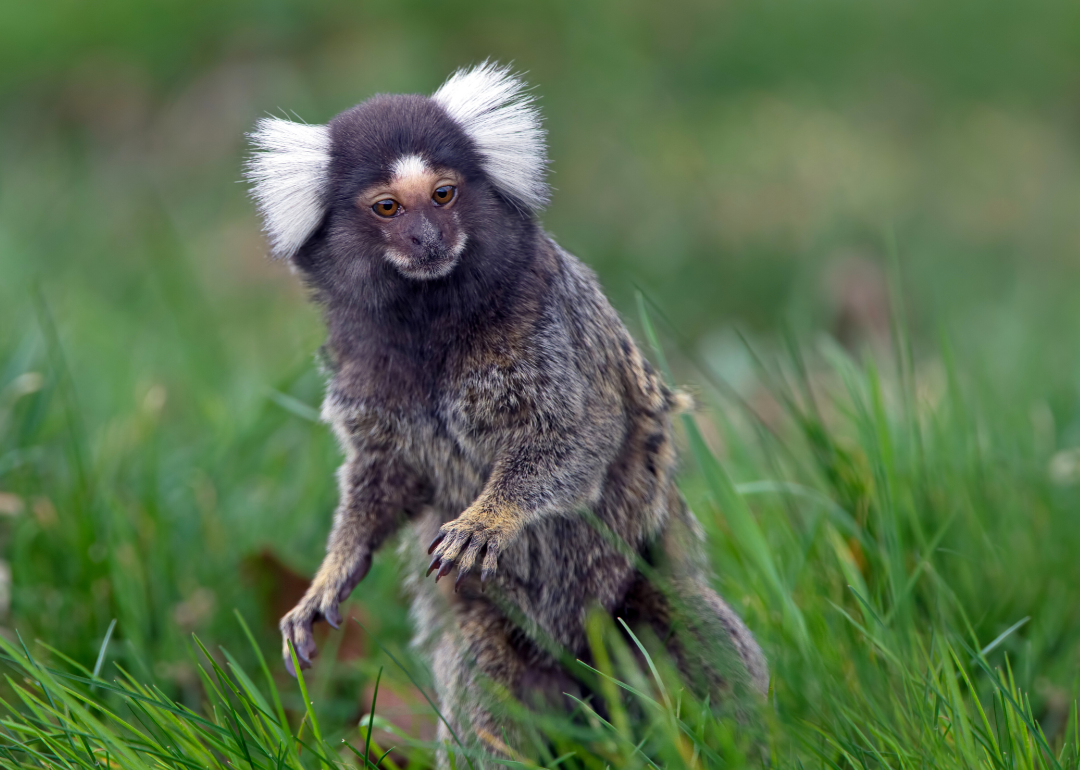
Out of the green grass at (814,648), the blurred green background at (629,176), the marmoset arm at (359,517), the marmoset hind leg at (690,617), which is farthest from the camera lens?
the blurred green background at (629,176)

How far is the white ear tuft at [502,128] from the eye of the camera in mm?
2654

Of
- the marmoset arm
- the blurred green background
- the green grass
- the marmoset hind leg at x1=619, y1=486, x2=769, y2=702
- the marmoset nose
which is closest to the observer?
the green grass

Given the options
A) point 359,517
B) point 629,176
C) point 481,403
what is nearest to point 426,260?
point 481,403

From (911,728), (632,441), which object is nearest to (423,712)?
(632,441)

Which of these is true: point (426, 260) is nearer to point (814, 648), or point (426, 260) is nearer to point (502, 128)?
point (502, 128)

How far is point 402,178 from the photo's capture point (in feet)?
8.20

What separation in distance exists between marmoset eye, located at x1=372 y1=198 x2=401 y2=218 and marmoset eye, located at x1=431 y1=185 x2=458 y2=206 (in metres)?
0.09

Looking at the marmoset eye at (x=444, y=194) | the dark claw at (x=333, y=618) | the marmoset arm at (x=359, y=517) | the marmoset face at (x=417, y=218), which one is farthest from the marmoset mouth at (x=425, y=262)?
the dark claw at (x=333, y=618)

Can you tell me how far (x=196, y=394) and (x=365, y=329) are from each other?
201 centimetres

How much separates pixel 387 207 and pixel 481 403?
510mm

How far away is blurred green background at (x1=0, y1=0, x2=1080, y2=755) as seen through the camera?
4.90 m

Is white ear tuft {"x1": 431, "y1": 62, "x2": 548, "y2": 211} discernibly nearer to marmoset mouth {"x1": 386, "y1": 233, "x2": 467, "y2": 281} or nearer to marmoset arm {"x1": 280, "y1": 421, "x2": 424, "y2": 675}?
marmoset mouth {"x1": 386, "y1": 233, "x2": 467, "y2": 281}

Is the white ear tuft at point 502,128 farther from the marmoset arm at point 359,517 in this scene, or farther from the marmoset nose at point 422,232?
the marmoset arm at point 359,517

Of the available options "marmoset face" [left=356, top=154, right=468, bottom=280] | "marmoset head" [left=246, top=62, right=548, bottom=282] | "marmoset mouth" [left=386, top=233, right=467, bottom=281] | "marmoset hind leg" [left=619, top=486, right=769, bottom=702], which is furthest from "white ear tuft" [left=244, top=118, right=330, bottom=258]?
"marmoset hind leg" [left=619, top=486, right=769, bottom=702]
